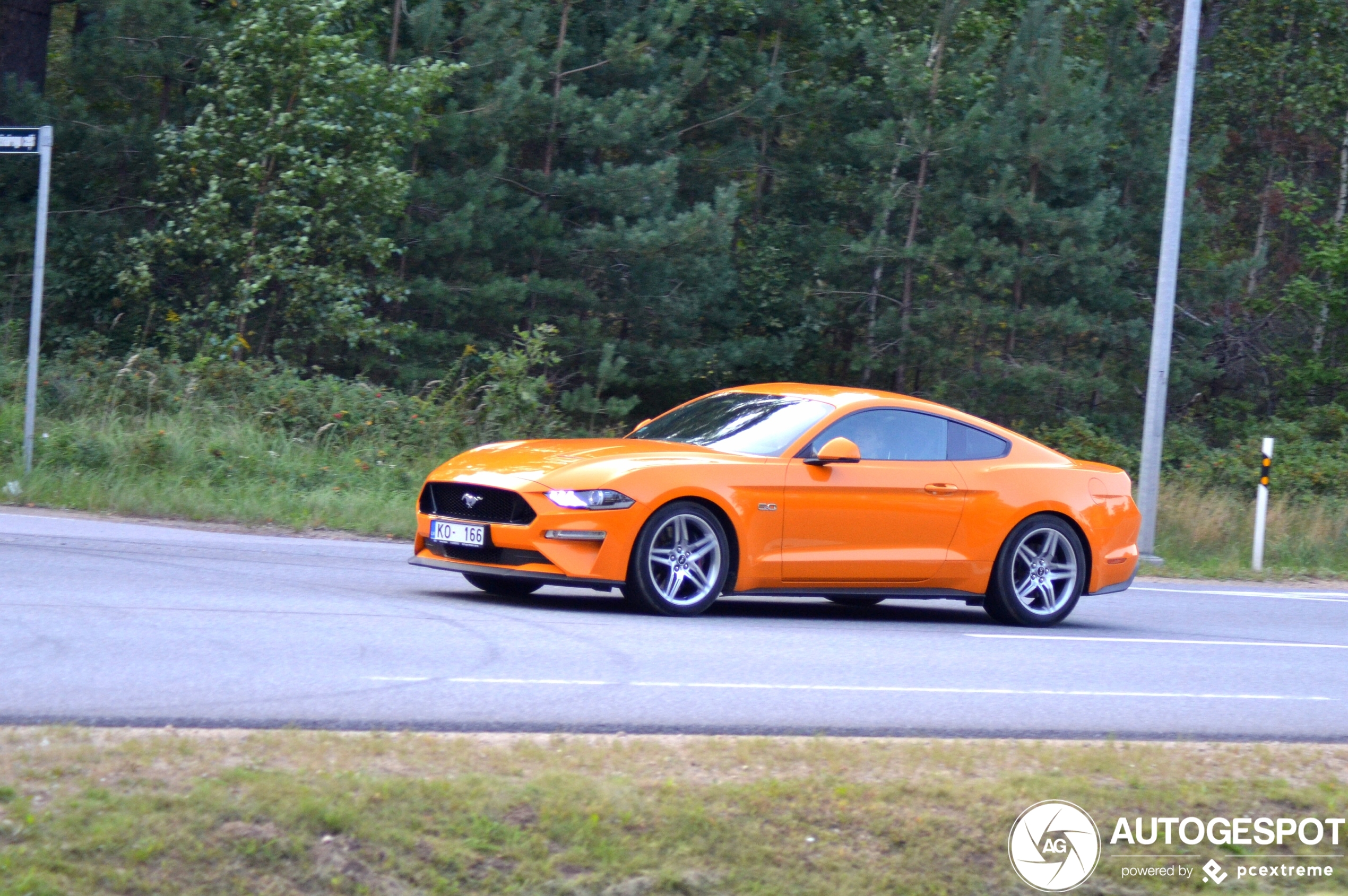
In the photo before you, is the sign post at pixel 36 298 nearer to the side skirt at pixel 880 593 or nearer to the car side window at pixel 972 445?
the side skirt at pixel 880 593

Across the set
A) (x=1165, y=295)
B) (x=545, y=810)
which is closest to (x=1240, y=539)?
(x=1165, y=295)

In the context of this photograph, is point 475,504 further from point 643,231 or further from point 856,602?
point 643,231

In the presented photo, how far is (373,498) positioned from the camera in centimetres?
1559

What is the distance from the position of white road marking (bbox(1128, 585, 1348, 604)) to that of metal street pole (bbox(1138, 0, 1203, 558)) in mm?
2235

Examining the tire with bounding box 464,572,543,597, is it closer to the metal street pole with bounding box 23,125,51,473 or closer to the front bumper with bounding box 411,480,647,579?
the front bumper with bounding box 411,480,647,579

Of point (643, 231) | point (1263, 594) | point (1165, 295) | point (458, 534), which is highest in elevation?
point (643, 231)

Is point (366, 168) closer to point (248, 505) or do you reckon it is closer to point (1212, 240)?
point (248, 505)

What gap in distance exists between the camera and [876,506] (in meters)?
10.1

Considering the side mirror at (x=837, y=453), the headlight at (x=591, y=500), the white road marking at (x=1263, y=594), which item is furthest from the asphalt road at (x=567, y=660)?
the white road marking at (x=1263, y=594)

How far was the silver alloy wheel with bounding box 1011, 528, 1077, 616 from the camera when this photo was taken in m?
10.8

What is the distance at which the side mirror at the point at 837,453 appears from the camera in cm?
979

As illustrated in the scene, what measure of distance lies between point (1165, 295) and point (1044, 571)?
760 centimetres

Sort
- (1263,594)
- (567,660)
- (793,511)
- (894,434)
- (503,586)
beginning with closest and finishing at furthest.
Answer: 1. (567,660)
2. (793,511)
3. (503,586)
4. (894,434)
5. (1263,594)

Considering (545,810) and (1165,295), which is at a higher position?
(1165,295)
